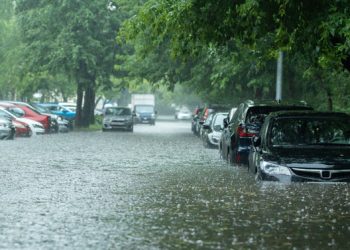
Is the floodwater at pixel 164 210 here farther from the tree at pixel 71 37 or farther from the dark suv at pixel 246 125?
the tree at pixel 71 37

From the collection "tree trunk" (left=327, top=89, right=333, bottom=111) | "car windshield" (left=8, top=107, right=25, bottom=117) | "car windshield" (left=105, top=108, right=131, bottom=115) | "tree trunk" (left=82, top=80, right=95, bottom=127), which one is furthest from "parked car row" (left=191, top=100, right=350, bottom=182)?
"tree trunk" (left=82, top=80, right=95, bottom=127)

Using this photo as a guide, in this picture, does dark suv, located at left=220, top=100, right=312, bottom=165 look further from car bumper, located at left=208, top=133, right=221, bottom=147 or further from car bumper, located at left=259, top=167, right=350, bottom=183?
car bumper, located at left=208, top=133, right=221, bottom=147

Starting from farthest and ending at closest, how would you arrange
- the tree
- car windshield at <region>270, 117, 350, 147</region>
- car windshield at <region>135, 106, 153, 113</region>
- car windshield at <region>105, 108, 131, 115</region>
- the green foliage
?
car windshield at <region>135, 106, 153, 113</region>, car windshield at <region>105, 108, 131, 115</region>, the tree, the green foliage, car windshield at <region>270, 117, 350, 147</region>

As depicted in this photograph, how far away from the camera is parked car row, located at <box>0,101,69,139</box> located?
3606 cm

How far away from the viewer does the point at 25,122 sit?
40594 millimetres

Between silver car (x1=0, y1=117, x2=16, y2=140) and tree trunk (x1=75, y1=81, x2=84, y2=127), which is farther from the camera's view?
tree trunk (x1=75, y1=81, x2=84, y2=127)

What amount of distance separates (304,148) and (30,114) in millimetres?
31443

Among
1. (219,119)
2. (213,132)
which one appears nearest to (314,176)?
(213,132)

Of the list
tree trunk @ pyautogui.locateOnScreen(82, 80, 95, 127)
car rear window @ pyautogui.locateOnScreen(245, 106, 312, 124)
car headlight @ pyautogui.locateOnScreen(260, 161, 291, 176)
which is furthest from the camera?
tree trunk @ pyautogui.locateOnScreen(82, 80, 95, 127)

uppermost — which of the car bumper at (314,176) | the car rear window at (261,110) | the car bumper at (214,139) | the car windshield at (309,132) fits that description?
the car rear window at (261,110)

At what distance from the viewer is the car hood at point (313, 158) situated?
1378 centimetres

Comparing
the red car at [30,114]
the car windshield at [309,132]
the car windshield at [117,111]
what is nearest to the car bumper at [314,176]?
the car windshield at [309,132]

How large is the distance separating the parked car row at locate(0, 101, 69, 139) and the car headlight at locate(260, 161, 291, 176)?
2295 centimetres

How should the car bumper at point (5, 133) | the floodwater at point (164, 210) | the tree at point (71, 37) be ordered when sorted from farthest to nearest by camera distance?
the tree at point (71, 37) → the car bumper at point (5, 133) → the floodwater at point (164, 210)
